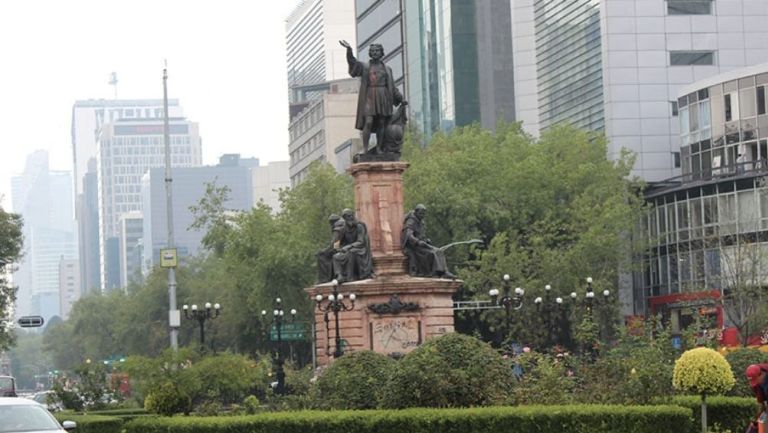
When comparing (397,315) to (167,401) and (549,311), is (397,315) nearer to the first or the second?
(167,401)

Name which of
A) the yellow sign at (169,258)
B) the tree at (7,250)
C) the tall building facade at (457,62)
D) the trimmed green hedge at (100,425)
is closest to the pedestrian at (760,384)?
the trimmed green hedge at (100,425)

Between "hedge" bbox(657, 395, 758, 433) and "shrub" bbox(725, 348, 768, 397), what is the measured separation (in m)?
2.38

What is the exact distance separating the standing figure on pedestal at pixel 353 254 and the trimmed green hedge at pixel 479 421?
1636 cm

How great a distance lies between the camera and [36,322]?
6756 cm

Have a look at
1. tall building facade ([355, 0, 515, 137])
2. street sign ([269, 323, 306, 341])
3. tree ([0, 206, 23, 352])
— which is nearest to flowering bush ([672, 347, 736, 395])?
street sign ([269, 323, 306, 341])

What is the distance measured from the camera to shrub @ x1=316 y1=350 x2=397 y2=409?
102ft

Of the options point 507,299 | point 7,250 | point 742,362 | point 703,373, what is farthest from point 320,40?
point 703,373

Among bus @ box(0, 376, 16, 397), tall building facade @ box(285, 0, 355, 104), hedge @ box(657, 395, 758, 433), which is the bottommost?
bus @ box(0, 376, 16, 397)

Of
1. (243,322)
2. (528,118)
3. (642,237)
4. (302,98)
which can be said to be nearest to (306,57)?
(302,98)

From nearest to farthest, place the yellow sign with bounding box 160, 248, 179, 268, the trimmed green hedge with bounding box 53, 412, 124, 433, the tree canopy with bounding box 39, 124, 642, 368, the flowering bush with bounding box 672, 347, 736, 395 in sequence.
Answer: the flowering bush with bounding box 672, 347, 736, 395, the trimmed green hedge with bounding box 53, 412, 124, 433, the yellow sign with bounding box 160, 248, 179, 268, the tree canopy with bounding box 39, 124, 642, 368

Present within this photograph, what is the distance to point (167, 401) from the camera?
34812mm

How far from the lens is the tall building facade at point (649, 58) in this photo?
85250 mm

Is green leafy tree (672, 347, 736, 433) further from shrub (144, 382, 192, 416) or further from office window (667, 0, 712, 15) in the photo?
office window (667, 0, 712, 15)

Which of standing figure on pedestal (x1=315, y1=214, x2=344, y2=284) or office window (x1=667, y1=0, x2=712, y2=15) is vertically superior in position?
office window (x1=667, y1=0, x2=712, y2=15)
